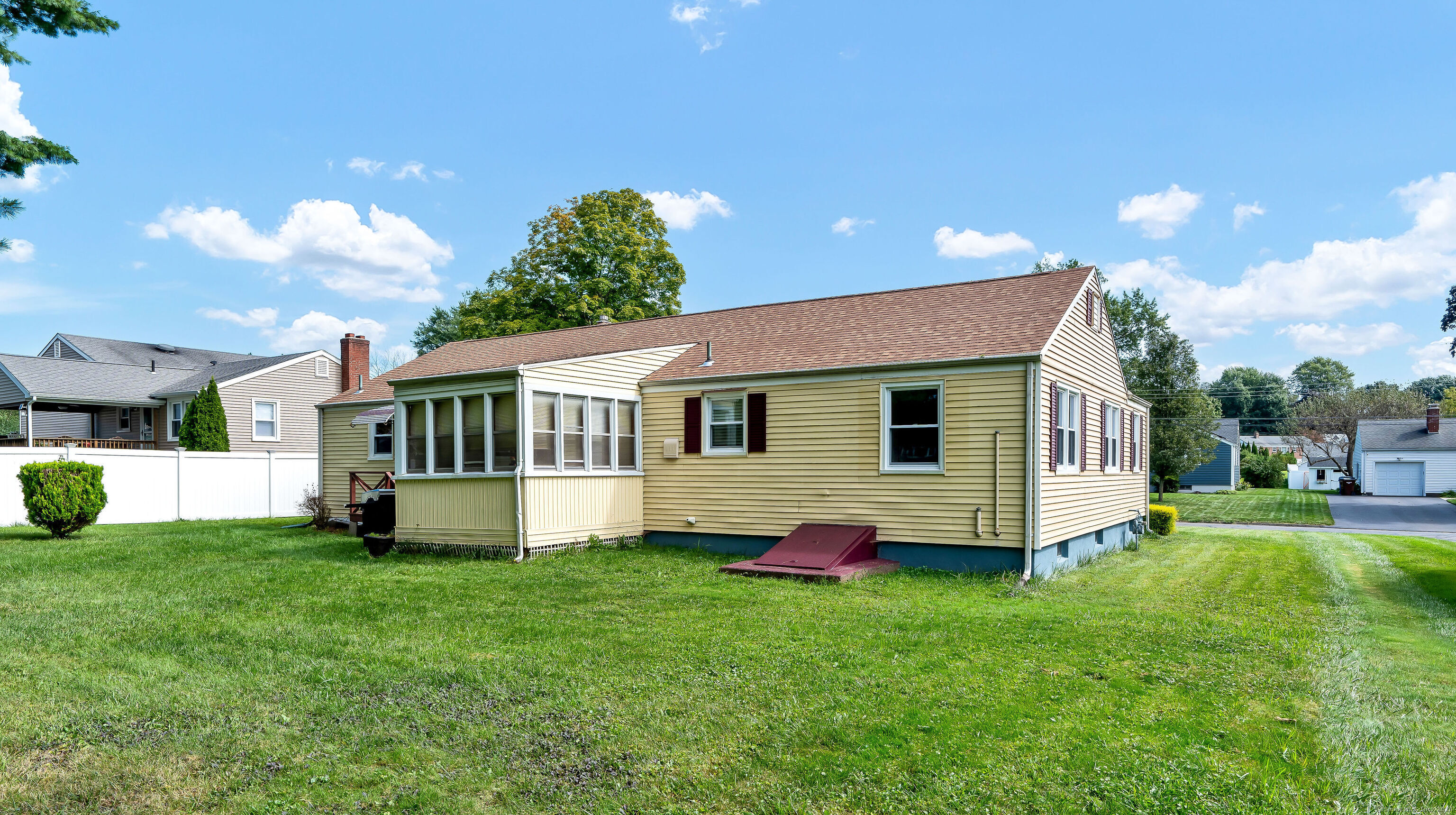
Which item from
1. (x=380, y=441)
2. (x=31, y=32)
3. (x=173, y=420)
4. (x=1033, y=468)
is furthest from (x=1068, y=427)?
(x=173, y=420)

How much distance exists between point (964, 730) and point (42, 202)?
942 cm

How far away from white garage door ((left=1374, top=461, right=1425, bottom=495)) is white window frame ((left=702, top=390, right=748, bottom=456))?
48.4m

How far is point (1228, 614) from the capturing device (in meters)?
8.50

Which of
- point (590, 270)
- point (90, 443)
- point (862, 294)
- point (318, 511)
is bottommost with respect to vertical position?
point (318, 511)

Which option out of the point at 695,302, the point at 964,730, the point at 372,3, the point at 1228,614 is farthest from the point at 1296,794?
the point at 695,302

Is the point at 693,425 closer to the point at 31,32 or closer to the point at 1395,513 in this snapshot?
the point at 31,32

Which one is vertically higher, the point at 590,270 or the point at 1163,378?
the point at 590,270

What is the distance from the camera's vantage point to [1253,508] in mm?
34062

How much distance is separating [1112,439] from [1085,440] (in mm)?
2792

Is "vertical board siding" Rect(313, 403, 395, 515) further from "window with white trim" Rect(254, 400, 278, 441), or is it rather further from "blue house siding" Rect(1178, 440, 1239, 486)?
"blue house siding" Rect(1178, 440, 1239, 486)

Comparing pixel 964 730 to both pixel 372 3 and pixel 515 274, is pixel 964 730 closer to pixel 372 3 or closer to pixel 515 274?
pixel 372 3

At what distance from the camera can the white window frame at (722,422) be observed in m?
13.0

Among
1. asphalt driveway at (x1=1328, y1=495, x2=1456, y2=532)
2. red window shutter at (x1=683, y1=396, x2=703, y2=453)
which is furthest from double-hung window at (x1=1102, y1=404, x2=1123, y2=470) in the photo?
asphalt driveway at (x1=1328, y1=495, x2=1456, y2=532)

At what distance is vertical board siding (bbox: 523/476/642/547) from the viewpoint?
1188 cm
